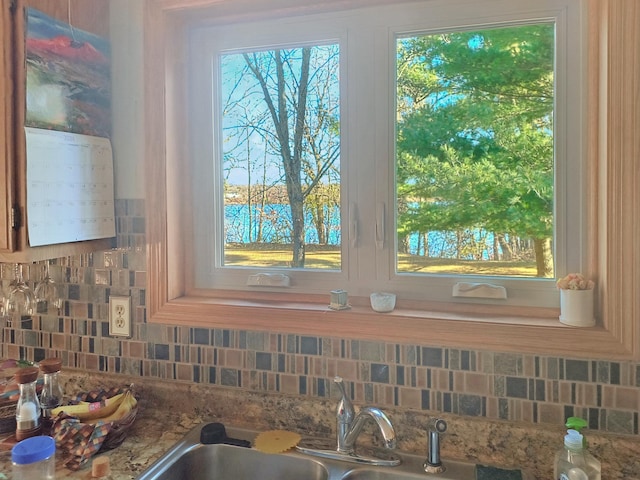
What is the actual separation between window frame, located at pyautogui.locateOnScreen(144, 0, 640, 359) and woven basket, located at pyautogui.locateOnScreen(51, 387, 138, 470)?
340mm

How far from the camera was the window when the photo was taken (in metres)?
1.36

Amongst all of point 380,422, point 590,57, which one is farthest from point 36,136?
point 590,57

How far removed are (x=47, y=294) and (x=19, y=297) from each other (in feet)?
0.30

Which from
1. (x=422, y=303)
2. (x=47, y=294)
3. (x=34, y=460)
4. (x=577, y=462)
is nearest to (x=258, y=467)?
(x=34, y=460)

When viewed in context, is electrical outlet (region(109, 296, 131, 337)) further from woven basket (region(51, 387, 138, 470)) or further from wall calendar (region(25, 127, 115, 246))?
woven basket (region(51, 387, 138, 470))

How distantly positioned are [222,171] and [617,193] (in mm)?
1154

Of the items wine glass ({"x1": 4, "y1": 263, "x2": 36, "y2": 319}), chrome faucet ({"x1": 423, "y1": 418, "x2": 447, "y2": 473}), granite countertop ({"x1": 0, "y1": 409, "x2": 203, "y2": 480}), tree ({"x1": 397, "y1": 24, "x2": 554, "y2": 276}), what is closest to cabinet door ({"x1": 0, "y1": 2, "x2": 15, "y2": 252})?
wine glass ({"x1": 4, "y1": 263, "x2": 36, "y2": 319})

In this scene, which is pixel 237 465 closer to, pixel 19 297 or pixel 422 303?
pixel 422 303

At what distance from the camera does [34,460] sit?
108 centimetres

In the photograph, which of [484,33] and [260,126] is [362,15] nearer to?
[484,33]

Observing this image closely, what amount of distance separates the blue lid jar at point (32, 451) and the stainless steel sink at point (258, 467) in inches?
8.4

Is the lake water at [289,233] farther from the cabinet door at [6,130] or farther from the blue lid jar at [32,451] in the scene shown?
the blue lid jar at [32,451]

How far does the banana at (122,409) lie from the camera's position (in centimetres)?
136

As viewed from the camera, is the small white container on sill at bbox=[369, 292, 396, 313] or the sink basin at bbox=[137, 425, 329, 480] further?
the small white container on sill at bbox=[369, 292, 396, 313]
